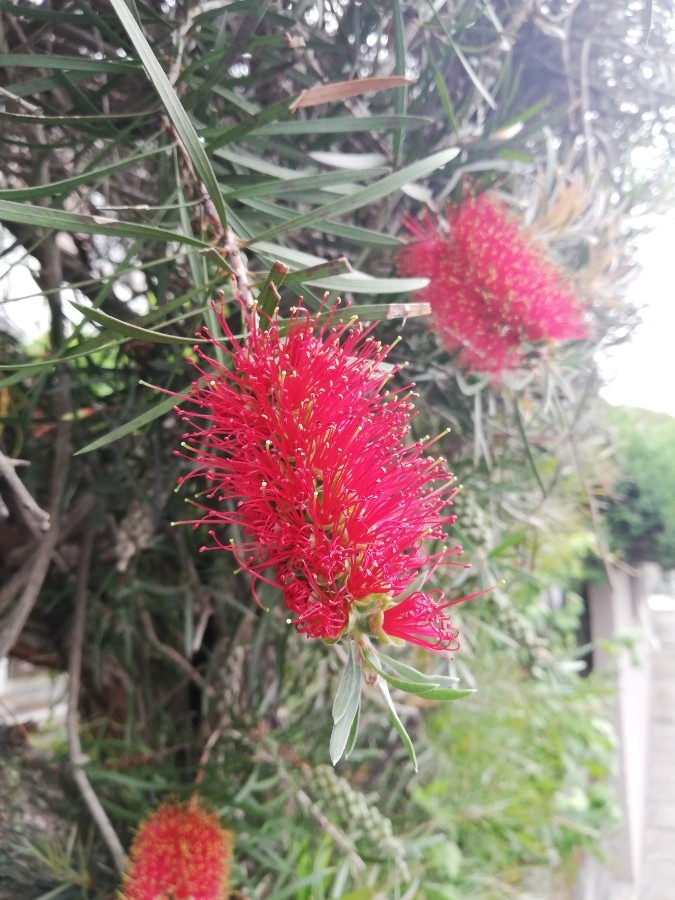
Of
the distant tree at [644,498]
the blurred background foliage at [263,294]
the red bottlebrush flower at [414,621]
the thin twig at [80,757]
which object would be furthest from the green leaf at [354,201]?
the distant tree at [644,498]

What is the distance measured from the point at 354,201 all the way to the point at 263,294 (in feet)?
0.30

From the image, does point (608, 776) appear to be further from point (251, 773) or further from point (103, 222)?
point (103, 222)

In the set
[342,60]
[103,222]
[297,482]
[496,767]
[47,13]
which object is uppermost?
[342,60]

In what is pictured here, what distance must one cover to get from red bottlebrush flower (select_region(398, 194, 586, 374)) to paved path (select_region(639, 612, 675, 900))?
1.74m

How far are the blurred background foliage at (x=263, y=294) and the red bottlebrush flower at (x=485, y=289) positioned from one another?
0.03 meters

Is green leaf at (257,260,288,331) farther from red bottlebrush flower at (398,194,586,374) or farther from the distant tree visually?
the distant tree

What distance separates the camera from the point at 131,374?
63 cm

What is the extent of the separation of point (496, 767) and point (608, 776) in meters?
0.42

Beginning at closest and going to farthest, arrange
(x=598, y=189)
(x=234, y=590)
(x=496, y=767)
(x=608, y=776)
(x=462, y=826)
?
(x=234, y=590) < (x=598, y=189) < (x=462, y=826) < (x=496, y=767) < (x=608, y=776)

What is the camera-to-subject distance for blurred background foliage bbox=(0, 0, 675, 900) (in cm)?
44

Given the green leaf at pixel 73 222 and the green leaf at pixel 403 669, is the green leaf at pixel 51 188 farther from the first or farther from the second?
the green leaf at pixel 403 669

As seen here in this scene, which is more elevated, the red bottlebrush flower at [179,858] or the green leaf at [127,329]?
the green leaf at [127,329]

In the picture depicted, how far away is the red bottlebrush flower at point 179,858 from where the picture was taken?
1.76 feet

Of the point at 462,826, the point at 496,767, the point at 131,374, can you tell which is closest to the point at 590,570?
the point at 496,767
